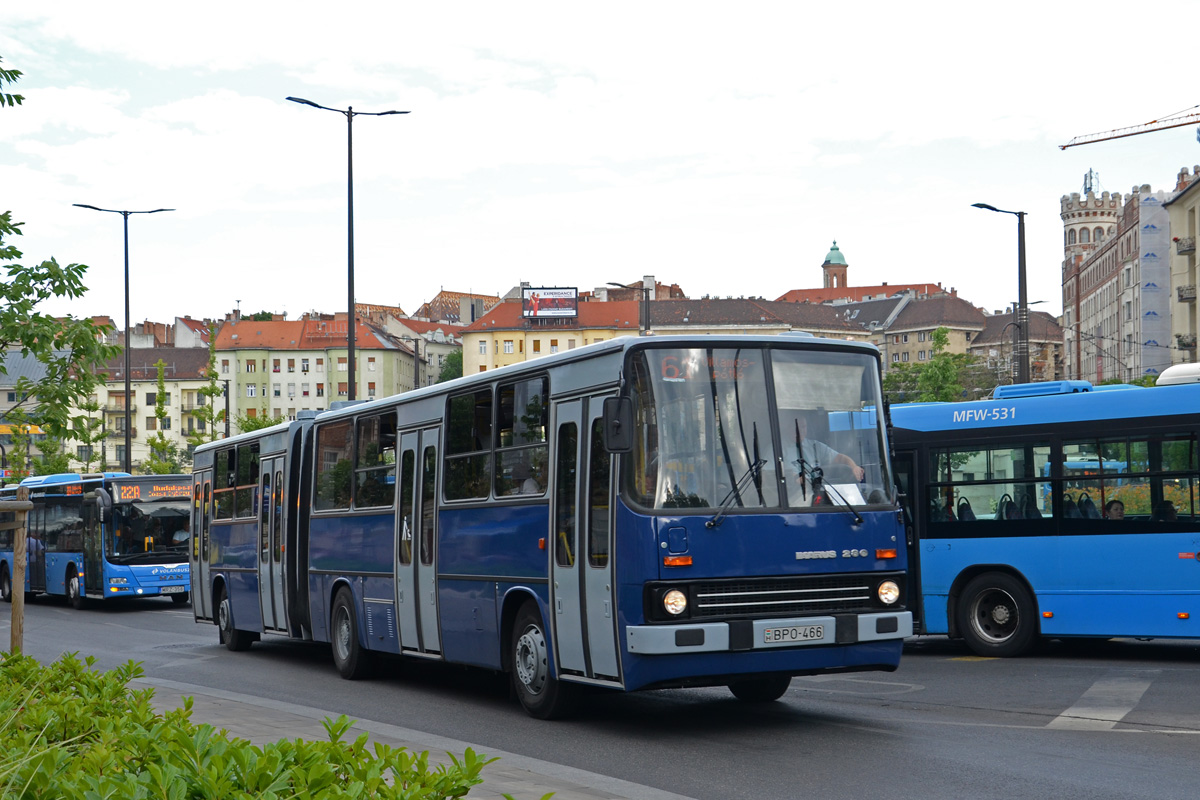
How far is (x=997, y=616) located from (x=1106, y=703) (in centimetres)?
453

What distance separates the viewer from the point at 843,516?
11242 millimetres

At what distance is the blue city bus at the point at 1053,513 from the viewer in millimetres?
15562

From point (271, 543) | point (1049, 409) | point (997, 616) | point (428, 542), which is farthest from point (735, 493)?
point (271, 543)

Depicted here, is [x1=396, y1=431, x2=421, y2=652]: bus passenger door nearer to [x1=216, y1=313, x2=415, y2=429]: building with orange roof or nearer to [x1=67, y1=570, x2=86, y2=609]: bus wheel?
[x1=67, y1=570, x2=86, y2=609]: bus wheel

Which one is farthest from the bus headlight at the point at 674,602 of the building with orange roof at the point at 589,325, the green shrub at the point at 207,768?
the building with orange roof at the point at 589,325

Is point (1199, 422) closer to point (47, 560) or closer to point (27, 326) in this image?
point (27, 326)

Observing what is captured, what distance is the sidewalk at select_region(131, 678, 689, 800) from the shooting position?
8.36 m

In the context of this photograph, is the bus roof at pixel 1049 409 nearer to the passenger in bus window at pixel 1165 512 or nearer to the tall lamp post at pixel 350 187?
the passenger in bus window at pixel 1165 512

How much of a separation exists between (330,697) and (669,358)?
6.03m

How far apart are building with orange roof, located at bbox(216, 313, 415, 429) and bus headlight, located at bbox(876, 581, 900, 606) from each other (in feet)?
518

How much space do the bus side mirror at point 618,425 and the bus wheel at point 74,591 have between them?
27.6 m

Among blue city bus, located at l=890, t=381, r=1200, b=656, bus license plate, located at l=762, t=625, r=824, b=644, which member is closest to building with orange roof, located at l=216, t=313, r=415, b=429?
blue city bus, located at l=890, t=381, r=1200, b=656

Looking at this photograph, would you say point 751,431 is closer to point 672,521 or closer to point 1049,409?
point 672,521

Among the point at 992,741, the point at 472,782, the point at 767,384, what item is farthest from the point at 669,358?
the point at 472,782
